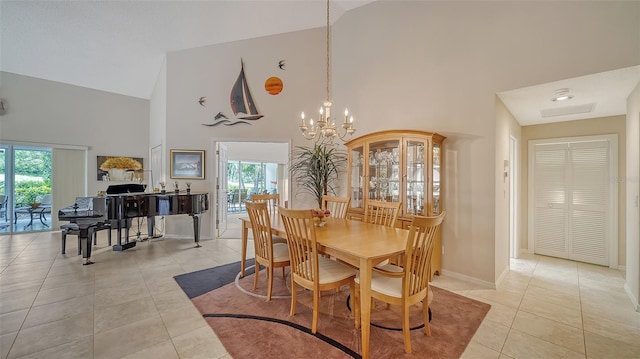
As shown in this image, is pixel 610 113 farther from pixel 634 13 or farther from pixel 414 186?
pixel 414 186

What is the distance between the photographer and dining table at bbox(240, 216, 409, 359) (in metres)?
1.80

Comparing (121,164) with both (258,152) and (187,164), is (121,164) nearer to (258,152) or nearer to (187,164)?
(187,164)

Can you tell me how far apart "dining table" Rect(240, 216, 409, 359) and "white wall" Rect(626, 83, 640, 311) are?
233 centimetres

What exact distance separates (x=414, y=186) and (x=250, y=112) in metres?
3.50

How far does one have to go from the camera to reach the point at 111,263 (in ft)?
12.3

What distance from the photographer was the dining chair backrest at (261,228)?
8.46ft

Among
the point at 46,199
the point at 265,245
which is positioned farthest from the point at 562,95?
the point at 46,199

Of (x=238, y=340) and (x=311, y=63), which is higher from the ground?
(x=311, y=63)

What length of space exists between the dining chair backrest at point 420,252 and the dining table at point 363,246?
11 centimetres

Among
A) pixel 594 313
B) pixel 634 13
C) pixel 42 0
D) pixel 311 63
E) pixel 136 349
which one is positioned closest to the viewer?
pixel 136 349

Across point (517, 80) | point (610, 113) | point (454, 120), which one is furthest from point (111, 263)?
point (610, 113)

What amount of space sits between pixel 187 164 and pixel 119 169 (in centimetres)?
290

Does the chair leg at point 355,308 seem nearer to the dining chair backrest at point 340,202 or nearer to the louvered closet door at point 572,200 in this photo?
the dining chair backrest at point 340,202

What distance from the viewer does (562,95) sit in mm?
2986
